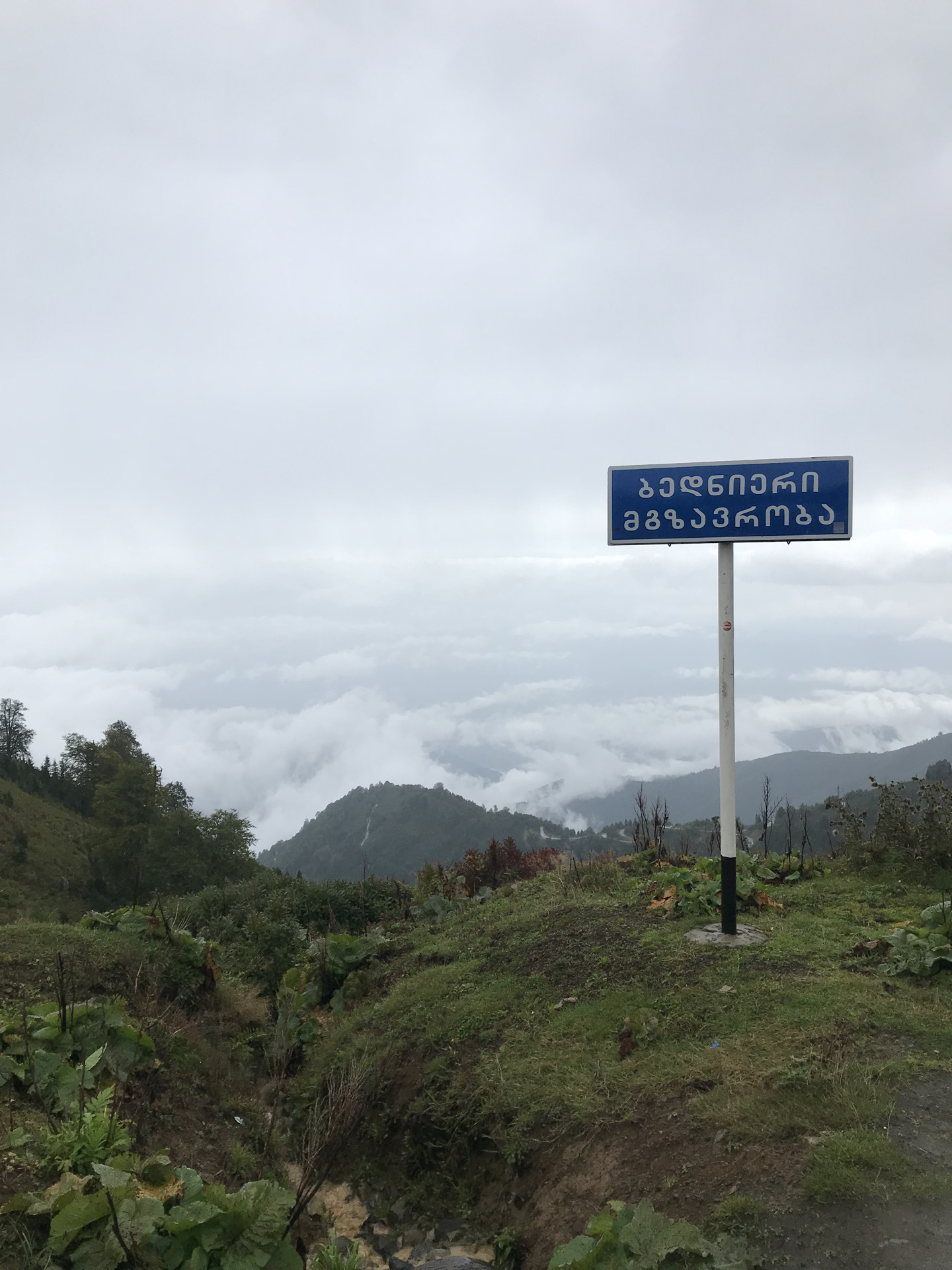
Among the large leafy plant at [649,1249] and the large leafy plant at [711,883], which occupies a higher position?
the large leafy plant at [711,883]

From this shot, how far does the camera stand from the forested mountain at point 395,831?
126125mm

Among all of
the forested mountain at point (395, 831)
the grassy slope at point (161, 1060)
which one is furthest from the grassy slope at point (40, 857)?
the forested mountain at point (395, 831)

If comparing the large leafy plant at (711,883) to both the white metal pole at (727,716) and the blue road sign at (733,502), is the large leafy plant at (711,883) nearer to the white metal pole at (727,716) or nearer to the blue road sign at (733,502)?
the white metal pole at (727,716)

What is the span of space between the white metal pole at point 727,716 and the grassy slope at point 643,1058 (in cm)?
62

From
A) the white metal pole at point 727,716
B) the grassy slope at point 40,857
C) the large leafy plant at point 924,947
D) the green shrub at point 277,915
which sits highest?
the white metal pole at point 727,716

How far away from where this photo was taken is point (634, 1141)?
4.07m

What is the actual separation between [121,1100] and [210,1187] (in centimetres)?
148

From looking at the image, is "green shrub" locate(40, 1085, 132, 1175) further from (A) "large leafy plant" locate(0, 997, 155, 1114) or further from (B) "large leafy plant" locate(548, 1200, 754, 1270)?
(B) "large leafy plant" locate(548, 1200, 754, 1270)

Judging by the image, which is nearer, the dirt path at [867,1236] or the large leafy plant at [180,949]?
the dirt path at [867,1236]

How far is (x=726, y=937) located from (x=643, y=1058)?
6.75 ft

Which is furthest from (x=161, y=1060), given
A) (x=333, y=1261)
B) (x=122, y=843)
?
(x=122, y=843)

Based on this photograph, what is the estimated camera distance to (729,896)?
6.55 metres

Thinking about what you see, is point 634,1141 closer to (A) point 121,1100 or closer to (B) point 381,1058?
(B) point 381,1058

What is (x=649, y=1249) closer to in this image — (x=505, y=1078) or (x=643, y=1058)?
(x=643, y=1058)
